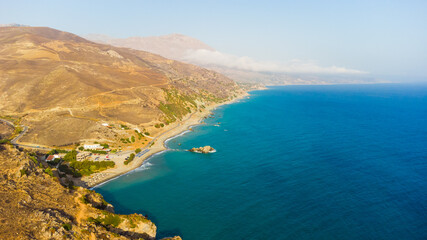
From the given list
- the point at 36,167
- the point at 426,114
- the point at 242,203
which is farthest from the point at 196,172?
the point at 426,114

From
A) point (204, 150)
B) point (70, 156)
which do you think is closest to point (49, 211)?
point (70, 156)

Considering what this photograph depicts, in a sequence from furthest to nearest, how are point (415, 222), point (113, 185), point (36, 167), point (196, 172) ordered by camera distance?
point (196, 172), point (113, 185), point (36, 167), point (415, 222)

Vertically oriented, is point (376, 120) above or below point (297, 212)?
above

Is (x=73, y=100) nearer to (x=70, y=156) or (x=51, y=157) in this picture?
(x=51, y=157)

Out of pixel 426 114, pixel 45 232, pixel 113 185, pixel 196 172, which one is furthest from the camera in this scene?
pixel 426 114

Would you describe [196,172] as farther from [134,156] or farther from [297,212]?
[297,212]

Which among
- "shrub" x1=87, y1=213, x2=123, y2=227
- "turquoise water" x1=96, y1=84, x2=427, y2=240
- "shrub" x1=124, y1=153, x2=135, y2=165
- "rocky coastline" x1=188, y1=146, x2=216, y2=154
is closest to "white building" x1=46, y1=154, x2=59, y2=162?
"shrub" x1=124, y1=153, x2=135, y2=165
